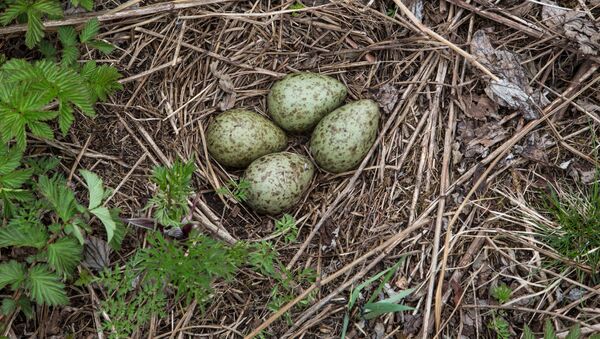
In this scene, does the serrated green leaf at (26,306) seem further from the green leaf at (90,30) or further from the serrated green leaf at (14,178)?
the green leaf at (90,30)

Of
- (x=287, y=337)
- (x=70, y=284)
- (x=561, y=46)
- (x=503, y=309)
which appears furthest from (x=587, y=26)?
(x=70, y=284)

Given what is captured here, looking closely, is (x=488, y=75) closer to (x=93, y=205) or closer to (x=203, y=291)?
(x=203, y=291)

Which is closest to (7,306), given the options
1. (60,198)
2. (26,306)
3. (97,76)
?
(26,306)

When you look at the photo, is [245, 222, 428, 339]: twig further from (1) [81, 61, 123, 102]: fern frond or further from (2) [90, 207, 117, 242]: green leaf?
(1) [81, 61, 123, 102]: fern frond

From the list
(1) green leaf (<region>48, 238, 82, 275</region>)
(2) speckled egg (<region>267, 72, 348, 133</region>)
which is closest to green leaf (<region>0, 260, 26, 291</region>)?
(1) green leaf (<region>48, 238, 82, 275</region>)

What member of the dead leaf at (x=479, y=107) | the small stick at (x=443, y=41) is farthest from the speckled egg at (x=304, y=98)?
the dead leaf at (x=479, y=107)

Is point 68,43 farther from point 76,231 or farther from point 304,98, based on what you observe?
point 304,98
